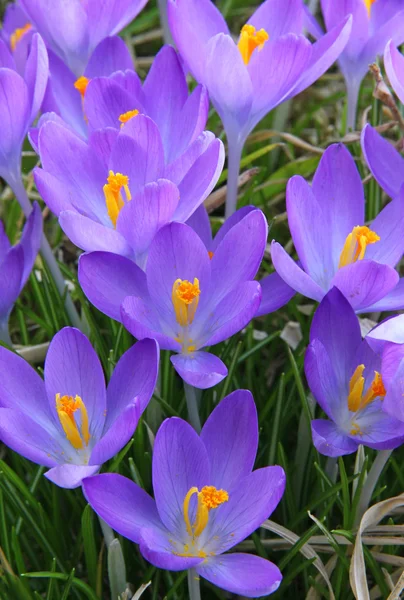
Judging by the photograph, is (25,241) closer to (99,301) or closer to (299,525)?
(99,301)

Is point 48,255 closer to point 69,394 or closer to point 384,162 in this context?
point 69,394

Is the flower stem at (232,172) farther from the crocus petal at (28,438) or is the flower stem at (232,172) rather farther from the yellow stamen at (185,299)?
the crocus petal at (28,438)

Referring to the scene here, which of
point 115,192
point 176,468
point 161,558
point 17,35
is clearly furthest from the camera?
point 17,35

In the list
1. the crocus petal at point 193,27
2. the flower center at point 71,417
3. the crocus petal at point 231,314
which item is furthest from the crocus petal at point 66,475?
the crocus petal at point 193,27

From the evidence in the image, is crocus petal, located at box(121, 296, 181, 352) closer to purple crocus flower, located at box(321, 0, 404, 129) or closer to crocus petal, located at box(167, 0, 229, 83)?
crocus petal, located at box(167, 0, 229, 83)

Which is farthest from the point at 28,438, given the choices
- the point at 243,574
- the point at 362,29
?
the point at 362,29

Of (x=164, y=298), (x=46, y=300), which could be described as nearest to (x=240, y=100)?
(x=164, y=298)

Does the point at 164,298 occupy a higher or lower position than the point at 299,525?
higher
